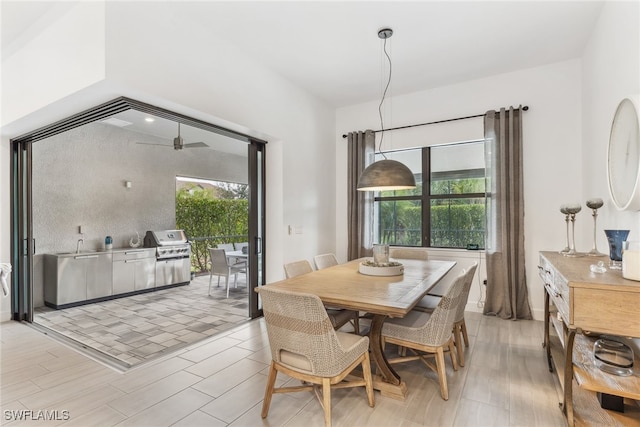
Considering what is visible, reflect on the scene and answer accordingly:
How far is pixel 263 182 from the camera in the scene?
4.21m

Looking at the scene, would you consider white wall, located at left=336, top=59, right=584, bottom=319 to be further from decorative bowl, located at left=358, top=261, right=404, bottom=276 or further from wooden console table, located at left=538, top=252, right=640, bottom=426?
wooden console table, located at left=538, top=252, right=640, bottom=426

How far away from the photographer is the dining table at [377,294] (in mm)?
1987

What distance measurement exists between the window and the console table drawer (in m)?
2.88

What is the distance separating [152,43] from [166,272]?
4.21 m

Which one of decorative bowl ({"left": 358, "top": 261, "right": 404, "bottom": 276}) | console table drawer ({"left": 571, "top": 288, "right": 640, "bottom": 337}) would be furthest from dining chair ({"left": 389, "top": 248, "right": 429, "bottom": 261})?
console table drawer ({"left": 571, "top": 288, "right": 640, "bottom": 337})

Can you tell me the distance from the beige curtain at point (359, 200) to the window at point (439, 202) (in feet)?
0.58

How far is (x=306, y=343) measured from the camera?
1819 mm

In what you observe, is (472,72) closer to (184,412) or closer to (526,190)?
(526,190)

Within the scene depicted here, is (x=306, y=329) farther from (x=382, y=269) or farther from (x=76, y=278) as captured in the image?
(x=76, y=278)

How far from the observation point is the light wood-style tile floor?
2.01 metres

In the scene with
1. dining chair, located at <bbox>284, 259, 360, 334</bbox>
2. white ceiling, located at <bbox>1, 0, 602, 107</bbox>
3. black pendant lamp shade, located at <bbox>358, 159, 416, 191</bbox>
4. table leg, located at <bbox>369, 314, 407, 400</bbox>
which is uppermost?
white ceiling, located at <bbox>1, 0, 602, 107</bbox>

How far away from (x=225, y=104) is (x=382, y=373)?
284cm

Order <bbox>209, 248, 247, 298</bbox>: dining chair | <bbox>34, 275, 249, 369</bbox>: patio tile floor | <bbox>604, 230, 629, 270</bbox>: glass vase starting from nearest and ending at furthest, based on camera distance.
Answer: <bbox>604, 230, 629, 270</bbox>: glass vase < <bbox>34, 275, 249, 369</bbox>: patio tile floor < <bbox>209, 248, 247, 298</bbox>: dining chair

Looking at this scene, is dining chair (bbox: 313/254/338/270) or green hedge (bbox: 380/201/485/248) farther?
green hedge (bbox: 380/201/485/248)
